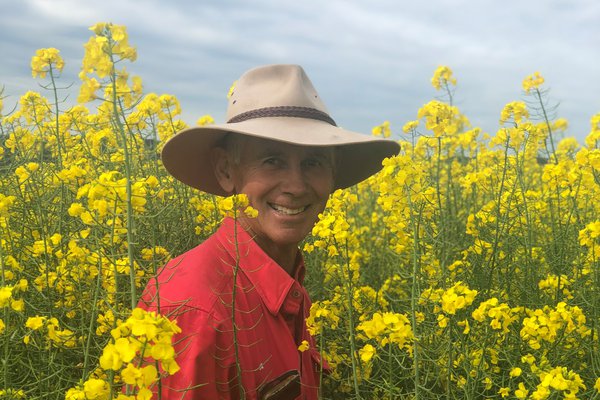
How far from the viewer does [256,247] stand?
1.99 metres

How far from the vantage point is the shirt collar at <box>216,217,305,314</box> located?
6.32ft

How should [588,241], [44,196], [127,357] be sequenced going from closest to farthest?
[127,357] → [588,241] → [44,196]

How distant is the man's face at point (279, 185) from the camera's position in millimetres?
1948

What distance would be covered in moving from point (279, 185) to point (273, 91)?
1.18 ft

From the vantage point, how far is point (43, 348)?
7.39 ft

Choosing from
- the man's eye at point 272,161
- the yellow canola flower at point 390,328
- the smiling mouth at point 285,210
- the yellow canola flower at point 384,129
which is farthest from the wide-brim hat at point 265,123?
→ the yellow canola flower at point 384,129

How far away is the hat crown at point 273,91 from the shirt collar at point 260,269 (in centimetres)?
41

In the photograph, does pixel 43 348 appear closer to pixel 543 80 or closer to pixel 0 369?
pixel 0 369

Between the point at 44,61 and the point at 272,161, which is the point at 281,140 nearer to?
the point at 272,161

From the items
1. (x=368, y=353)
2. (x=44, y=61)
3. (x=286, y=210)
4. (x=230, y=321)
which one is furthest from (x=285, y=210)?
(x=44, y=61)

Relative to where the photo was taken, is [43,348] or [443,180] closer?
[43,348]

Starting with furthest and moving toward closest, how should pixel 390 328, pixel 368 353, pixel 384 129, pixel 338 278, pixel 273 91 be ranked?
Answer: pixel 384 129, pixel 338 278, pixel 273 91, pixel 368 353, pixel 390 328

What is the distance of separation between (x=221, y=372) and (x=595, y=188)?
3.06m

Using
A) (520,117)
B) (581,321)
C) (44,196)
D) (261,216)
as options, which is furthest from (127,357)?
(520,117)
